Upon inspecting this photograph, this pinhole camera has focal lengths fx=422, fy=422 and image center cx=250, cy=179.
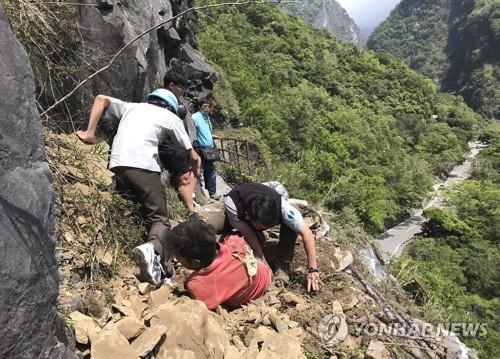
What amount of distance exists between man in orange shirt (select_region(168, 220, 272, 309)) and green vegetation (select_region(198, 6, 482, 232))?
10.5ft

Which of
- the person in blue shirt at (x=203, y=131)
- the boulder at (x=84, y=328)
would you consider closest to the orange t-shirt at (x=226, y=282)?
the boulder at (x=84, y=328)

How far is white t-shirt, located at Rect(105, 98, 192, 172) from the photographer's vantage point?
121 inches

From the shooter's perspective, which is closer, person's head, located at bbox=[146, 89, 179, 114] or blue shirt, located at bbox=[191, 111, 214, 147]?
person's head, located at bbox=[146, 89, 179, 114]

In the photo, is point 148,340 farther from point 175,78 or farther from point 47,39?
point 47,39

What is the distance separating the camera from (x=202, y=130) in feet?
21.1

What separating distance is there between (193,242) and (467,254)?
3333 cm

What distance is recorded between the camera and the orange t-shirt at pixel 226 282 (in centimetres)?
268

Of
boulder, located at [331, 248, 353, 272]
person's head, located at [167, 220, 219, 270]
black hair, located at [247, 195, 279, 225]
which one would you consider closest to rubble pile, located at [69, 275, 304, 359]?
person's head, located at [167, 220, 219, 270]

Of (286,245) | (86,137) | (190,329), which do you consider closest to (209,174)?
(286,245)

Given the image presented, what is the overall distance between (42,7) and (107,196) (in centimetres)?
176

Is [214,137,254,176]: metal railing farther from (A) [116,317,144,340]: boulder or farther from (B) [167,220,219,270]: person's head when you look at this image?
(A) [116,317,144,340]: boulder

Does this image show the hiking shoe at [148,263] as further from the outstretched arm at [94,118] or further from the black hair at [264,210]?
the outstretched arm at [94,118]

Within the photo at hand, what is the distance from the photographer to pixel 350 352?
2666 mm

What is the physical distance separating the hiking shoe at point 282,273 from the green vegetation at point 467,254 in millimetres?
17645
